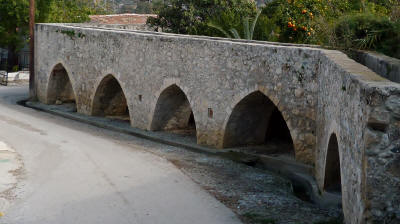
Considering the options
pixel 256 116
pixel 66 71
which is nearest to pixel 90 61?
pixel 66 71

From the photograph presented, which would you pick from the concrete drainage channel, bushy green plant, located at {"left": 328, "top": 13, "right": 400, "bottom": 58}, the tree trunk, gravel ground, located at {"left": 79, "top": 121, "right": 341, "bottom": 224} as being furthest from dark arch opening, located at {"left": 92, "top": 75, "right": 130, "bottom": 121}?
the tree trunk

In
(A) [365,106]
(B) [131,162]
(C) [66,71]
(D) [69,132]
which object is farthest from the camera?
(C) [66,71]

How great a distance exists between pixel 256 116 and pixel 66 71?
11.1 m

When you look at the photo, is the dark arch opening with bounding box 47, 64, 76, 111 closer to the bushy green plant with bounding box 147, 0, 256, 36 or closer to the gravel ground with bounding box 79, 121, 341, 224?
the bushy green plant with bounding box 147, 0, 256, 36

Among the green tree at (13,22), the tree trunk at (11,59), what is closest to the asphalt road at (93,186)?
the green tree at (13,22)

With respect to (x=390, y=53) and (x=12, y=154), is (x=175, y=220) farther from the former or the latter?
(x=12, y=154)

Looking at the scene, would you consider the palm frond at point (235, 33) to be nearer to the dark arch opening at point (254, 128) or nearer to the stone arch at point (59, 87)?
the dark arch opening at point (254, 128)

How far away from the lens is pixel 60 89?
24766 millimetres

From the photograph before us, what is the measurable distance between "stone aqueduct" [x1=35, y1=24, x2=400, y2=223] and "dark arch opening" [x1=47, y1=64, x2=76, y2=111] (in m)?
0.04

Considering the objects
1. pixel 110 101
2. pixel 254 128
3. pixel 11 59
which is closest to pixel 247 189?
pixel 254 128

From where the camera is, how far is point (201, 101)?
1577 centimetres

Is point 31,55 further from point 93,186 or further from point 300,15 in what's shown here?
point 93,186

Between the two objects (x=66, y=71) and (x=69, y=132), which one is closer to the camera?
(x=69, y=132)

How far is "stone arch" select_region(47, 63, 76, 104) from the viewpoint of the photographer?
24.2 m
